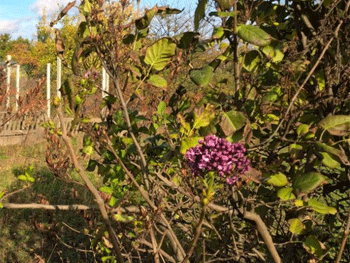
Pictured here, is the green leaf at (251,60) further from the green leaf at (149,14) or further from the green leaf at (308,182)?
the green leaf at (308,182)

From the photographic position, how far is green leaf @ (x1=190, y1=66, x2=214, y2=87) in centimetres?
160

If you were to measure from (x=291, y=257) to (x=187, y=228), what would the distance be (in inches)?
17.0

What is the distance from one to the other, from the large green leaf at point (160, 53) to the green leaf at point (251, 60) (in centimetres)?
28

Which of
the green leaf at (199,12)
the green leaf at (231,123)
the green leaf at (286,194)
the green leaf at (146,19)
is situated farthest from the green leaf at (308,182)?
the green leaf at (146,19)

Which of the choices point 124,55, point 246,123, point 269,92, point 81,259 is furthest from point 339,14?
point 81,259

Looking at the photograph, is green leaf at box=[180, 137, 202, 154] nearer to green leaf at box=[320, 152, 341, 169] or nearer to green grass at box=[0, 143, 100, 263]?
green leaf at box=[320, 152, 341, 169]

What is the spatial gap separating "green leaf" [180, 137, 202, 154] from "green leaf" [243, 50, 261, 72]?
1.52 feet

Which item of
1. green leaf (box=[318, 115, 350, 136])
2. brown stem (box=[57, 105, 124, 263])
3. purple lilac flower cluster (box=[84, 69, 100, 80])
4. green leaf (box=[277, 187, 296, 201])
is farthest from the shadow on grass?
green leaf (box=[318, 115, 350, 136])

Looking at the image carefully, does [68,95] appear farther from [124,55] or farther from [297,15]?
[297,15]

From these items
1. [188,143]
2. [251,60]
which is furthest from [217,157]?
[251,60]

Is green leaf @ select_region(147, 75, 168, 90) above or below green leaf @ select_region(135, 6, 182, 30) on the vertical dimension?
below

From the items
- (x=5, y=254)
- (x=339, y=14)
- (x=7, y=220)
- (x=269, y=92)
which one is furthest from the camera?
(x=7, y=220)

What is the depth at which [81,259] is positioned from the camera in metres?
4.45

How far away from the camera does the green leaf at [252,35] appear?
5.14ft
